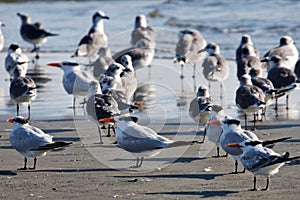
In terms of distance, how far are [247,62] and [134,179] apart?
551 centimetres

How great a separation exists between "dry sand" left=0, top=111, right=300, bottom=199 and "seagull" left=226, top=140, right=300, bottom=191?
0.60 ft

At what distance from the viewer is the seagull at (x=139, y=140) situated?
805cm

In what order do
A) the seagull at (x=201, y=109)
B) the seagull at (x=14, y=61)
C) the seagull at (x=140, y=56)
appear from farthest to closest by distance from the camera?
the seagull at (x=140, y=56) → the seagull at (x=14, y=61) → the seagull at (x=201, y=109)

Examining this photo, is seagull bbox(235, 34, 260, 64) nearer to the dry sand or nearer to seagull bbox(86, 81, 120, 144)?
seagull bbox(86, 81, 120, 144)

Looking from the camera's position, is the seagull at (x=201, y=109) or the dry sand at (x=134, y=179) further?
the seagull at (x=201, y=109)

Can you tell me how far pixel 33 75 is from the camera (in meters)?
14.5

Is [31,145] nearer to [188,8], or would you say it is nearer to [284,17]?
[284,17]

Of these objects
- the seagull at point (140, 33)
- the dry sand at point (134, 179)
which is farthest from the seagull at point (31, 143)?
the seagull at point (140, 33)

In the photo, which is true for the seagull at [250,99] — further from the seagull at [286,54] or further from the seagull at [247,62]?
the seagull at [286,54]

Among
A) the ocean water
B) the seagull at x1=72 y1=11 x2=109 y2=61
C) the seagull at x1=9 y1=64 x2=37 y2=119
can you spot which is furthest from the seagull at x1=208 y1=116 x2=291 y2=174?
the seagull at x1=72 y1=11 x2=109 y2=61

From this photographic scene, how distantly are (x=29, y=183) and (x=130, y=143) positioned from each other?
45.6 inches

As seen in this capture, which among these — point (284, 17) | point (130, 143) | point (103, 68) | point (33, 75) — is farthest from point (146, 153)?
point (284, 17)

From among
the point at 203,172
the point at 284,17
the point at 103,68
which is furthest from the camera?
the point at 284,17

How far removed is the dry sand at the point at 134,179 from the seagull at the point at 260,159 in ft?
0.60
